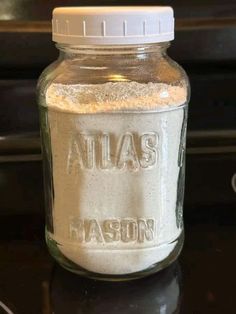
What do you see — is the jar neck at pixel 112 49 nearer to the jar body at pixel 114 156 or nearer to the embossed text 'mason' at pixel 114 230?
the jar body at pixel 114 156

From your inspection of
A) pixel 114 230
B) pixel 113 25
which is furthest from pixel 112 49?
pixel 114 230

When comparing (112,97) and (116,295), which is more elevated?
(112,97)

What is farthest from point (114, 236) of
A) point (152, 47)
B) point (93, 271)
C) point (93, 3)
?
point (93, 3)

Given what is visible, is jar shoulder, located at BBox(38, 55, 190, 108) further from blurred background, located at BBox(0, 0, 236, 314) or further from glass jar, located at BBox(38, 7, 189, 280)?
blurred background, located at BBox(0, 0, 236, 314)

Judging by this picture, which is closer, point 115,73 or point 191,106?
point 115,73

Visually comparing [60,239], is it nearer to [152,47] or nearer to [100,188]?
[100,188]

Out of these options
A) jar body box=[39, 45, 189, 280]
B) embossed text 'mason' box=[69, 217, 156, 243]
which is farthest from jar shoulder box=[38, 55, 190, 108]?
embossed text 'mason' box=[69, 217, 156, 243]

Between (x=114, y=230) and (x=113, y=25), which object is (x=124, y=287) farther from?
(x=113, y=25)

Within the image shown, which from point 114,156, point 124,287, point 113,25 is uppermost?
point 113,25

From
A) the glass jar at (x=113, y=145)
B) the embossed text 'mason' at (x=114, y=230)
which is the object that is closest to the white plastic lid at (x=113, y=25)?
the glass jar at (x=113, y=145)
